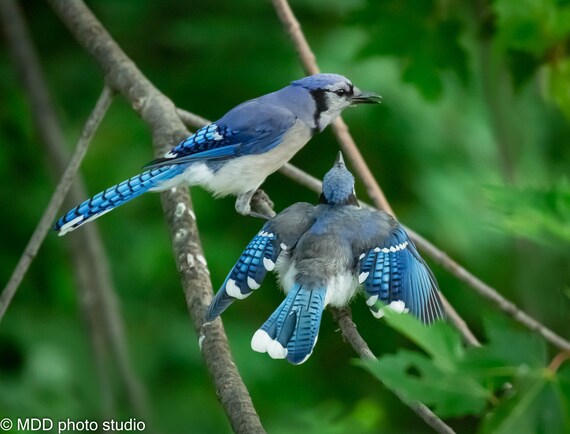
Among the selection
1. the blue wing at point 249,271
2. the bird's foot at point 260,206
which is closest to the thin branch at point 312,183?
the bird's foot at point 260,206

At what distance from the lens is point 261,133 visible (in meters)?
3.15

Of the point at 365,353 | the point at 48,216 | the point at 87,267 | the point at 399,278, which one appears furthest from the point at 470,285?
the point at 87,267

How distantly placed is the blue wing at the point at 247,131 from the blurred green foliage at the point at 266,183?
57 cm

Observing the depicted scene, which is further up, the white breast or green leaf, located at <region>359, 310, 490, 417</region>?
the white breast

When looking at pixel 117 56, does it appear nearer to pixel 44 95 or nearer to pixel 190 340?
pixel 44 95

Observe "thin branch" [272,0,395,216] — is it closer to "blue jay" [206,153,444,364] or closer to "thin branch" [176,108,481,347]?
"thin branch" [176,108,481,347]

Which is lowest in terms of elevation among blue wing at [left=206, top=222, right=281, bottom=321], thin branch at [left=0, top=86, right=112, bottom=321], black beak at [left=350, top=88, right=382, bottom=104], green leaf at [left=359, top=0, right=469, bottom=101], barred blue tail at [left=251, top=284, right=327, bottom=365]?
barred blue tail at [left=251, top=284, right=327, bottom=365]

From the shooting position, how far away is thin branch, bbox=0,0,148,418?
11.2 ft

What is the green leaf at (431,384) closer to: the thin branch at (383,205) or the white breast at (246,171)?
the thin branch at (383,205)

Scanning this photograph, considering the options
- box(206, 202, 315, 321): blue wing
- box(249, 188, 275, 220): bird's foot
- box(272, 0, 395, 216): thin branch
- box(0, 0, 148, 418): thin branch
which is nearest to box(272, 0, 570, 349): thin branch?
box(272, 0, 395, 216): thin branch

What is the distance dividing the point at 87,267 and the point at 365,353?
1.76 meters

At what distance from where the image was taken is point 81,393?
410cm

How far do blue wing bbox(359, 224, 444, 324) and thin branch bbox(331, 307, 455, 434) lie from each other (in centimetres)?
8

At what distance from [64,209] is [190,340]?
78 cm
